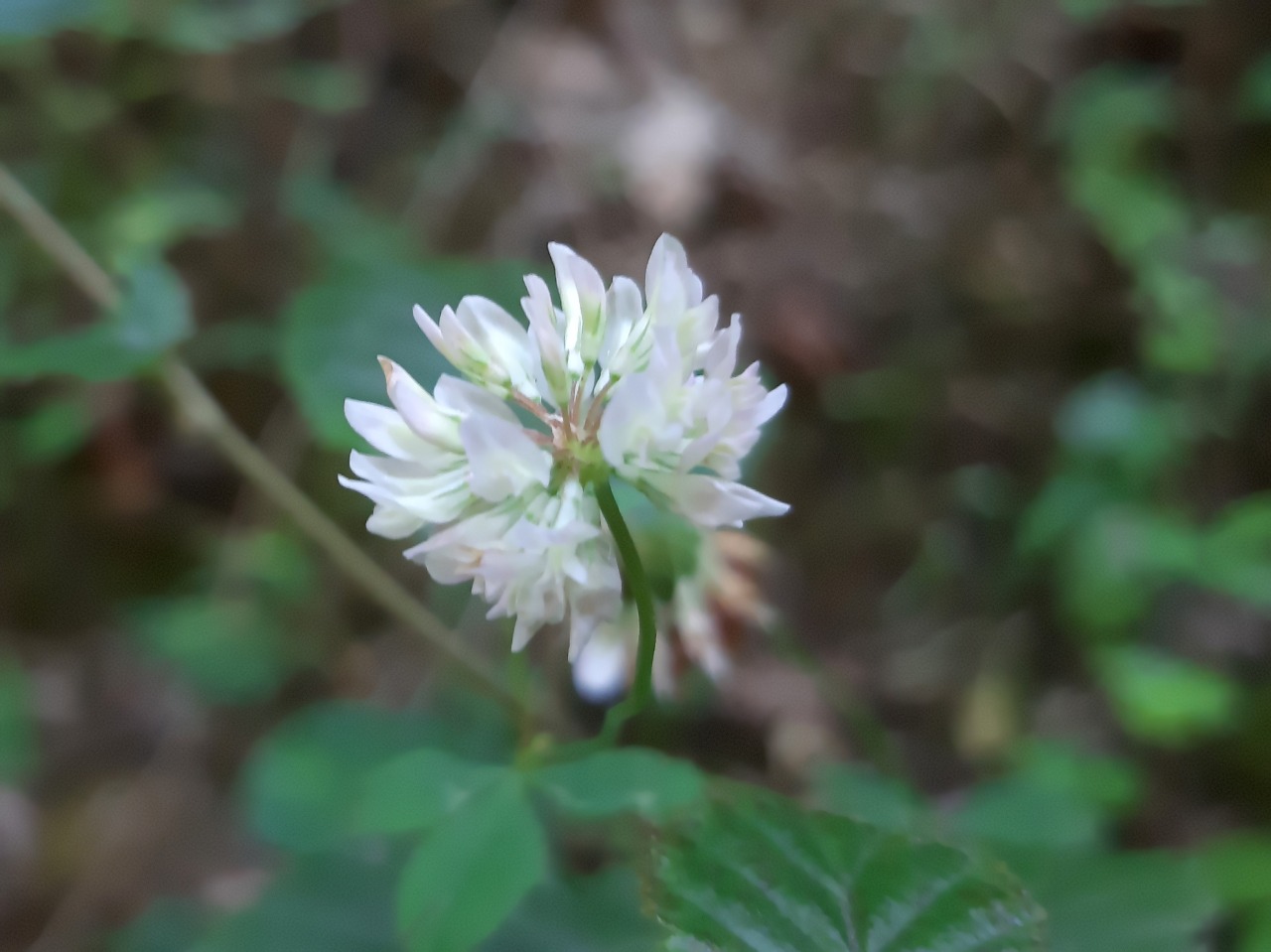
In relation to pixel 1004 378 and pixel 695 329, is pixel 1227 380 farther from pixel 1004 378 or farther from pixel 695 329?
pixel 695 329

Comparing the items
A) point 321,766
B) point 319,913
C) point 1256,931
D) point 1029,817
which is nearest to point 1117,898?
point 1029,817

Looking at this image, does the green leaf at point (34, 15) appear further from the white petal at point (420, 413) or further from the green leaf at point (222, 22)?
the green leaf at point (222, 22)

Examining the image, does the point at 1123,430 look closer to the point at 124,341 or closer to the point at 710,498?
the point at 710,498

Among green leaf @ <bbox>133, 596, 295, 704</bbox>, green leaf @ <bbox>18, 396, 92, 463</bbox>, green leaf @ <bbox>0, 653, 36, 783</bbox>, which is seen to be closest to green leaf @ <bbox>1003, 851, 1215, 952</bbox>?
green leaf @ <bbox>133, 596, 295, 704</bbox>

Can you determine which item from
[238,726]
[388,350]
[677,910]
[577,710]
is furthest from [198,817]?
[677,910]

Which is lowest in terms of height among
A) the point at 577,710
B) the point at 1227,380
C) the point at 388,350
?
the point at 577,710

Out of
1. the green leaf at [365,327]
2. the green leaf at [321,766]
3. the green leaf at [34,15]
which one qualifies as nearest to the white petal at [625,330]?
the green leaf at [365,327]
